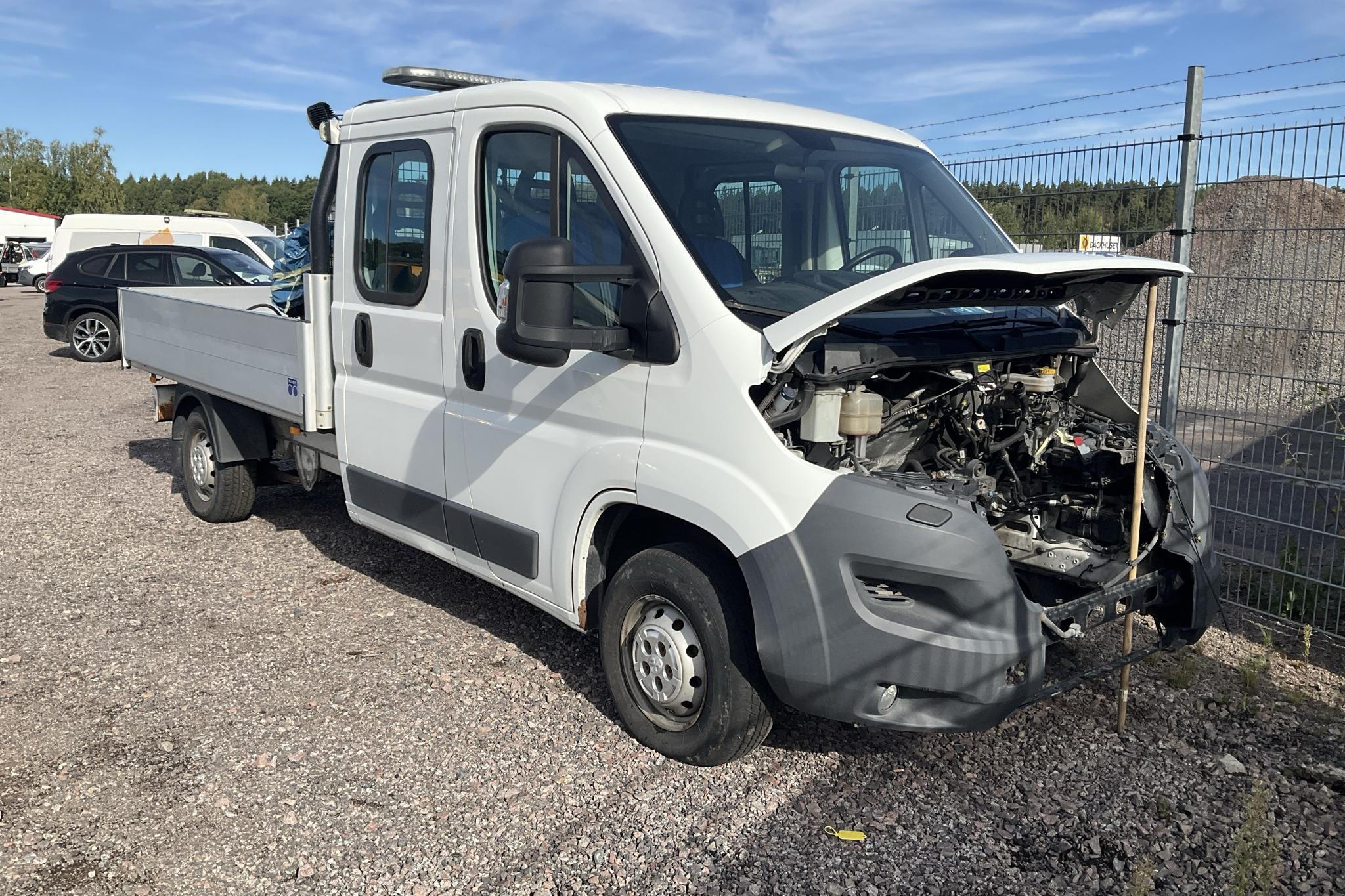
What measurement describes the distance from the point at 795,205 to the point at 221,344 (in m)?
3.92

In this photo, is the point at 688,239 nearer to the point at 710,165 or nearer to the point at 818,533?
the point at 710,165

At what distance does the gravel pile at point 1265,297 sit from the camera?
17.1ft

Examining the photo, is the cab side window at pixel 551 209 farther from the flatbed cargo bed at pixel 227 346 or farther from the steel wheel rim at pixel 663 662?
the flatbed cargo bed at pixel 227 346

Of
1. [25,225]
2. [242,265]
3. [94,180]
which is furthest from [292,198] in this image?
[242,265]

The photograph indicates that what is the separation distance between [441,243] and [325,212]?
4.13ft

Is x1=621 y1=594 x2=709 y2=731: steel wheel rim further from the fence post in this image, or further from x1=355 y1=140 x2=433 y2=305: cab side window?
the fence post

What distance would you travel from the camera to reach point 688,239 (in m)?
3.74

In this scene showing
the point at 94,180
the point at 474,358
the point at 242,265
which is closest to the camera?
the point at 474,358

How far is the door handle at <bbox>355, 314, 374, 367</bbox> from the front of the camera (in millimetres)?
5168

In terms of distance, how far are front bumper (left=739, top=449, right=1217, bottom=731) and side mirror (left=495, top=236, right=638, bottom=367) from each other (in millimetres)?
939

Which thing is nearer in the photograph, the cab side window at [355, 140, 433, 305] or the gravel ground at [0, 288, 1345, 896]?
the gravel ground at [0, 288, 1345, 896]

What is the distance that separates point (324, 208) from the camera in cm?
557

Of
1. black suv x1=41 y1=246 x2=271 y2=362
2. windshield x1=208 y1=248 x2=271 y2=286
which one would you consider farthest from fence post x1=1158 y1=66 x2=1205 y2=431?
black suv x1=41 y1=246 x2=271 y2=362

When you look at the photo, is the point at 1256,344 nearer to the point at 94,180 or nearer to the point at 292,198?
the point at 94,180
